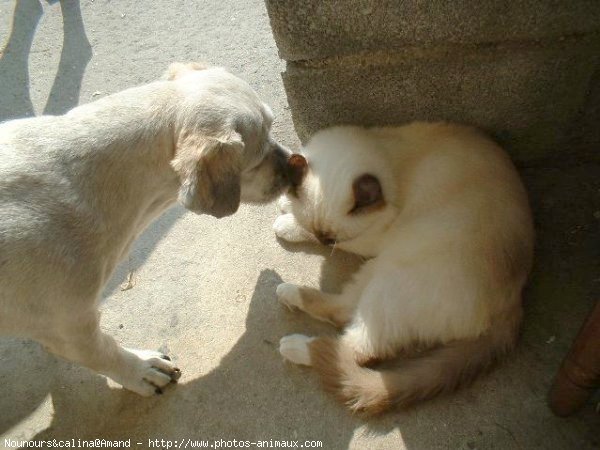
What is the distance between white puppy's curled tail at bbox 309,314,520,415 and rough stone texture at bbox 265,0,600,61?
43.3 inches

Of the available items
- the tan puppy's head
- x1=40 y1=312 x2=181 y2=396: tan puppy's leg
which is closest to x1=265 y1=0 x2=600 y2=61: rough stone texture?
the tan puppy's head

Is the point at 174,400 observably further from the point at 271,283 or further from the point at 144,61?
the point at 144,61

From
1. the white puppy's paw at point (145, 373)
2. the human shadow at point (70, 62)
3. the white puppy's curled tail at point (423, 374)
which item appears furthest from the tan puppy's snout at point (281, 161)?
the human shadow at point (70, 62)

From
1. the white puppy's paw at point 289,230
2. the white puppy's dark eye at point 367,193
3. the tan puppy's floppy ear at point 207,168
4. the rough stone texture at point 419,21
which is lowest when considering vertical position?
the white puppy's paw at point 289,230

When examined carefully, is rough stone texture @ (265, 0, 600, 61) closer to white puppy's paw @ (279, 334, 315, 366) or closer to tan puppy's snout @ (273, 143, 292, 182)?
tan puppy's snout @ (273, 143, 292, 182)

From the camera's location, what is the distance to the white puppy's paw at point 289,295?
83.0 inches

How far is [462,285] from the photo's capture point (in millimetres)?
1742

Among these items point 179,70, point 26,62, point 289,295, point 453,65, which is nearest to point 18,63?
point 26,62

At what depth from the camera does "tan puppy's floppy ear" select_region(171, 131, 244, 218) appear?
1.58 meters

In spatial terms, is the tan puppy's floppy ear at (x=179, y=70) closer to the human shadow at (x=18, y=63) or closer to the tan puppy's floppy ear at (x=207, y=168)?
the tan puppy's floppy ear at (x=207, y=168)

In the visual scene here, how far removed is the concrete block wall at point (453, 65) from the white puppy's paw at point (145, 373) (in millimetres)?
1286

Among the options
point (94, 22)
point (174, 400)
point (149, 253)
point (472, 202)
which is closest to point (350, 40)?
point (472, 202)

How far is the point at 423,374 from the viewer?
5.74ft

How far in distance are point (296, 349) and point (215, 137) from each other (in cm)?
93
